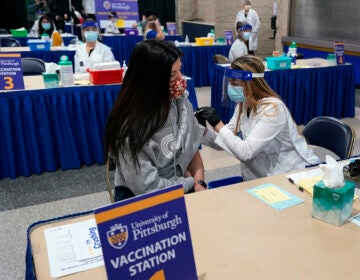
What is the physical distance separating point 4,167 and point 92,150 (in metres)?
0.76

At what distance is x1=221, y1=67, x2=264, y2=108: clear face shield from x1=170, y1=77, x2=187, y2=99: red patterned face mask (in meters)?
0.43

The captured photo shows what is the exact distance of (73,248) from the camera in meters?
1.17

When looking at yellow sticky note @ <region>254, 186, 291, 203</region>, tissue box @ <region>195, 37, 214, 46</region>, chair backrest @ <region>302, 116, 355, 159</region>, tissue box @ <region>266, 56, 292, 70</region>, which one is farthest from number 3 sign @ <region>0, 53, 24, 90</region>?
tissue box @ <region>195, 37, 214, 46</region>

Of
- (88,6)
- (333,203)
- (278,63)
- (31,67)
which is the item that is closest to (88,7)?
(88,6)

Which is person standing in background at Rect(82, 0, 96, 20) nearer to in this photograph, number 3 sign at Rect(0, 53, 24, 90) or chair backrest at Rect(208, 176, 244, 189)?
number 3 sign at Rect(0, 53, 24, 90)

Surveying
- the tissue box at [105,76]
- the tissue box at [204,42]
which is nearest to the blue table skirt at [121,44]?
the tissue box at [204,42]

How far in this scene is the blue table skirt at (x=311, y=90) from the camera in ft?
14.5

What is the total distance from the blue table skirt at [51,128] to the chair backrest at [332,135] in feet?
6.14

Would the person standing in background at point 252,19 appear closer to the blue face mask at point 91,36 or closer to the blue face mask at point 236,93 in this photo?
the blue face mask at point 91,36

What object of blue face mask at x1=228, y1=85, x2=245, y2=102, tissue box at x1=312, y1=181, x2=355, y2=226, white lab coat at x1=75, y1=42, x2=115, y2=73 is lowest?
tissue box at x1=312, y1=181, x2=355, y2=226

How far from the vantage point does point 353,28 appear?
23.1 ft

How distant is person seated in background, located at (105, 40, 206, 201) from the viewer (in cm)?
151

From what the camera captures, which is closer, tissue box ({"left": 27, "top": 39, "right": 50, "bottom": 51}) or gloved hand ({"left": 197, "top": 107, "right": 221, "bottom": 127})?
gloved hand ({"left": 197, "top": 107, "right": 221, "bottom": 127})

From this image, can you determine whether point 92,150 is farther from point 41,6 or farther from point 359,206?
point 41,6
